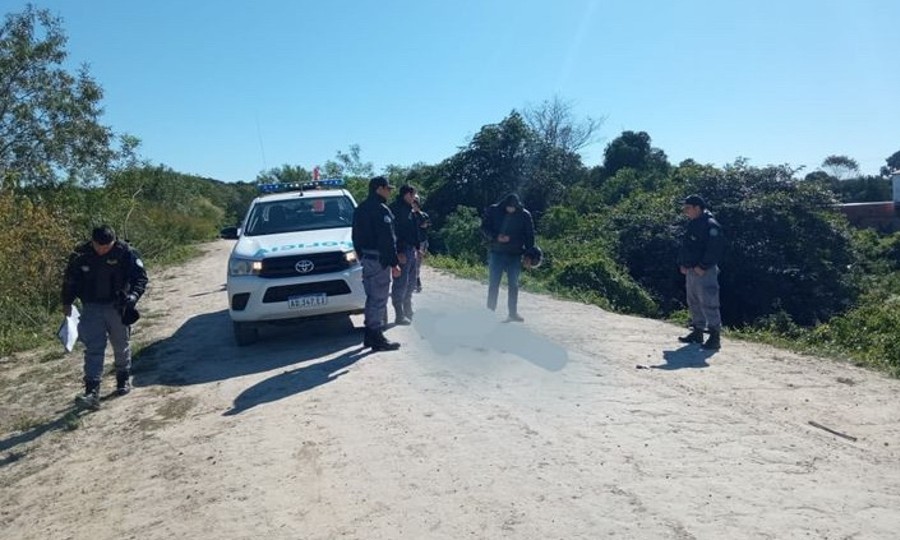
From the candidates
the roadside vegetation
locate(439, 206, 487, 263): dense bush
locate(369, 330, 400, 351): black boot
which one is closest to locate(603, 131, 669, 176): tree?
the roadside vegetation

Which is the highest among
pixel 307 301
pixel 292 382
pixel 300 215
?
pixel 300 215

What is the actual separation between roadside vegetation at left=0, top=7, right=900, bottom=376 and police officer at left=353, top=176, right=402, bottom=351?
196 inches

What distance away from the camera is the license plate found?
26.9 ft

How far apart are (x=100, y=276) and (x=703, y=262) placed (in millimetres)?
6289

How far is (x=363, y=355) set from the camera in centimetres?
787

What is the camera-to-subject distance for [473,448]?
5020 millimetres

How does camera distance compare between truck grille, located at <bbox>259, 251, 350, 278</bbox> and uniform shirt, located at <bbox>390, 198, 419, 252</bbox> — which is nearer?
truck grille, located at <bbox>259, 251, 350, 278</bbox>

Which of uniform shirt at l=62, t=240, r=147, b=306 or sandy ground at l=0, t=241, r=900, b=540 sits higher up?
uniform shirt at l=62, t=240, r=147, b=306

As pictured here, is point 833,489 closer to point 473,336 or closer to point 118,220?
point 473,336

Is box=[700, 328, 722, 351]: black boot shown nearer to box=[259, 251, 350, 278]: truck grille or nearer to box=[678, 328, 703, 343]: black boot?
box=[678, 328, 703, 343]: black boot

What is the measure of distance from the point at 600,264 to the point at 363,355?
8.10 m

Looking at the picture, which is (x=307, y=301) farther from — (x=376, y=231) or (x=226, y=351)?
(x=226, y=351)

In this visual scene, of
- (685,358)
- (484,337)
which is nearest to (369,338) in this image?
(484,337)

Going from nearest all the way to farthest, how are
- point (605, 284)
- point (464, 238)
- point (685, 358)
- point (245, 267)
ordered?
point (685, 358)
point (245, 267)
point (605, 284)
point (464, 238)
